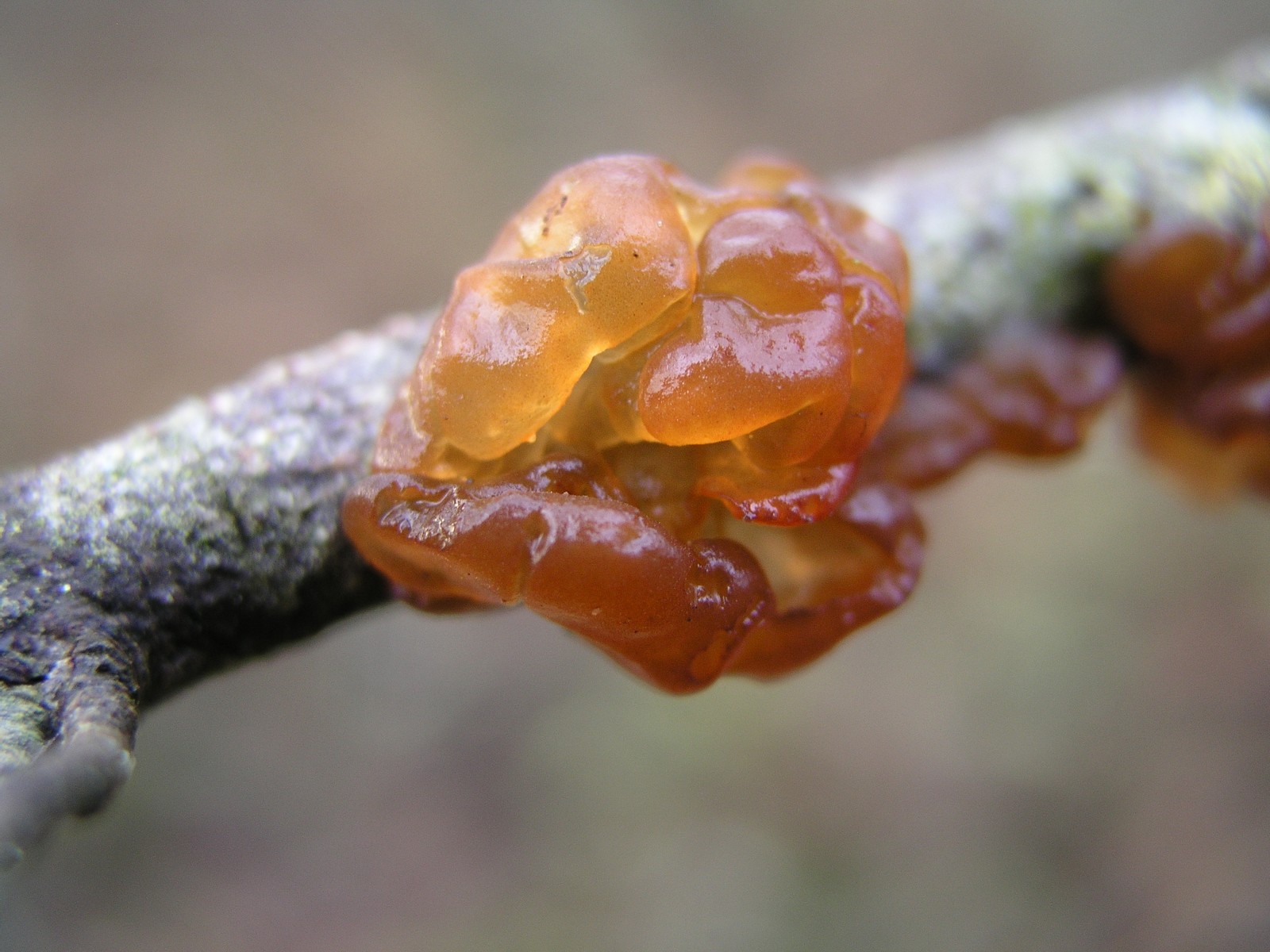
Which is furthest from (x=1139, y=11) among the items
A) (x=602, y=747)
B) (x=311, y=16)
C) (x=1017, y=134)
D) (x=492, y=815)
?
(x=492, y=815)

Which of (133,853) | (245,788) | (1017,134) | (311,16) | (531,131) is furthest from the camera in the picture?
(531,131)

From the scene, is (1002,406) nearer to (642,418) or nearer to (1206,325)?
(1206,325)

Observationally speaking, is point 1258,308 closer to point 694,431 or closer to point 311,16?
point 694,431

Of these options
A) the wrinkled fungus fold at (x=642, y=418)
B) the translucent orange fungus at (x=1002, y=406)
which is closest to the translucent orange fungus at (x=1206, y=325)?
the translucent orange fungus at (x=1002, y=406)

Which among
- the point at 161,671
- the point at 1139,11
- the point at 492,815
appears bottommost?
the point at 492,815

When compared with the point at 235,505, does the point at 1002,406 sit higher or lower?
lower

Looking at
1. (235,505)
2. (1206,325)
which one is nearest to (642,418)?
(235,505)

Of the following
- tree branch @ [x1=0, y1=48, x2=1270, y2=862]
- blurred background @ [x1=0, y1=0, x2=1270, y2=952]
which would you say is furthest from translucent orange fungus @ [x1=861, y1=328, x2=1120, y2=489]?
blurred background @ [x1=0, y1=0, x2=1270, y2=952]

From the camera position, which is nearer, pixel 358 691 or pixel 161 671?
pixel 161 671
